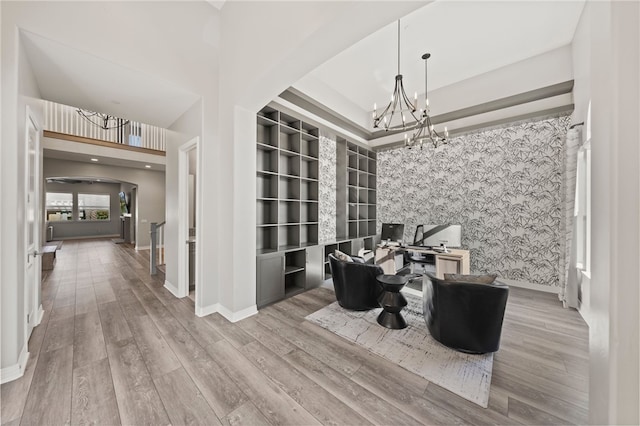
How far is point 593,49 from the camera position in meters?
1.10

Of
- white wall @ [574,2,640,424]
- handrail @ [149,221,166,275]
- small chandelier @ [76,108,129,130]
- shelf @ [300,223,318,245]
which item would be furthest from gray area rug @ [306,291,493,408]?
small chandelier @ [76,108,129,130]

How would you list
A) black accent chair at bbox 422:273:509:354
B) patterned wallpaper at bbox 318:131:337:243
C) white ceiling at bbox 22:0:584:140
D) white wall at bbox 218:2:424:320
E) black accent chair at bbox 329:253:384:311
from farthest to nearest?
1. patterned wallpaper at bbox 318:131:337:243
2. black accent chair at bbox 329:253:384:311
3. white ceiling at bbox 22:0:584:140
4. black accent chair at bbox 422:273:509:354
5. white wall at bbox 218:2:424:320

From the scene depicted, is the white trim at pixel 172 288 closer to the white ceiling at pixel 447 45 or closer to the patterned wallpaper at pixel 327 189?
the patterned wallpaper at pixel 327 189

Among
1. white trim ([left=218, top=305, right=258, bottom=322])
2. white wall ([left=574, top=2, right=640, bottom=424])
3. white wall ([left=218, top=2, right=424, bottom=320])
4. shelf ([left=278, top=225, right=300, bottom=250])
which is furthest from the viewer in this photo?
shelf ([left=278, top=225, right=300, bottom=250])

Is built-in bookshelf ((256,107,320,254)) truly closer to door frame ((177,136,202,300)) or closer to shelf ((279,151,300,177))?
shelf ((279,151,300,177))

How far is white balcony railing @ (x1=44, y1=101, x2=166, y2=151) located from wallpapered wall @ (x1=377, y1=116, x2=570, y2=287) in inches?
279

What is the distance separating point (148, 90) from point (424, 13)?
11.2ft

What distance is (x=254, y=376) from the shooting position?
6.01 feet

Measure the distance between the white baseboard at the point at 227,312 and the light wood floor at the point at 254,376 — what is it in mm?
79

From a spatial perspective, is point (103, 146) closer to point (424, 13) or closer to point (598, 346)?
point (424, 13)

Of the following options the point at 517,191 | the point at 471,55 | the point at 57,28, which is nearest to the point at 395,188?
the point at 517,191

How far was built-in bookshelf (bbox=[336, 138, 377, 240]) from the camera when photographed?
5035 millimetres

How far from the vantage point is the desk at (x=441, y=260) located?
375 centimetres

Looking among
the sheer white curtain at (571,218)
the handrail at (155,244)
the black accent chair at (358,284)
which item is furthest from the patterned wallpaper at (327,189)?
the sheer white curtain at (571,218)
